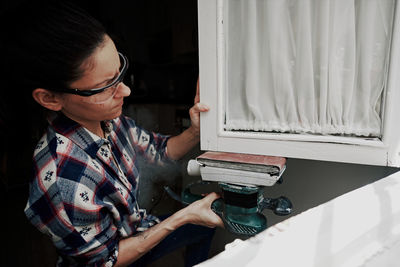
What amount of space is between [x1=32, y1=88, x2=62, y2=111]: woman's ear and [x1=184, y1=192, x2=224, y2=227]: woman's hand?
2.23ft

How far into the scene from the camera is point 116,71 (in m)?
1.04

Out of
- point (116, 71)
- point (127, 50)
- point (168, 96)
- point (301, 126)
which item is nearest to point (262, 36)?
point (301, 126)

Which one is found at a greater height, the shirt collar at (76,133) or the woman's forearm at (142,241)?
the shirt collar at (76,133)

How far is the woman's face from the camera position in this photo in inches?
38.4

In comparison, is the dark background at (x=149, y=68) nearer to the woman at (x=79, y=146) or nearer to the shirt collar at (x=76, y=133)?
the woman at (x=79, y=146)

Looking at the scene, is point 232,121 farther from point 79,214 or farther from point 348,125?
point 79,214

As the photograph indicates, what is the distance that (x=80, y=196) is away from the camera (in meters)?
1.02

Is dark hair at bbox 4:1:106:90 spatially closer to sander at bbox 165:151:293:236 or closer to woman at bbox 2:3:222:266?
woman at bbox 2:3:222:266

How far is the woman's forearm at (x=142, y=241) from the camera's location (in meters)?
1.17

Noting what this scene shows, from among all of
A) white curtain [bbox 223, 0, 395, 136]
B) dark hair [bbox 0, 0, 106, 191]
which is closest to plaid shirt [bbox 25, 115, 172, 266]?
dark hair [bbox 0, 0, 106, 191]

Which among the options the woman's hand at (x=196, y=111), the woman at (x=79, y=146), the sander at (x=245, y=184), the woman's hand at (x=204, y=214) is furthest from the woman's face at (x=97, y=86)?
the woman's hand at (x=204, y=214)

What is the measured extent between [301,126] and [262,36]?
1.26ft

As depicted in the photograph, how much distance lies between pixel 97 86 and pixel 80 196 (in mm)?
414

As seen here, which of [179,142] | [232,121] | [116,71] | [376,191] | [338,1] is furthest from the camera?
[179,142]
